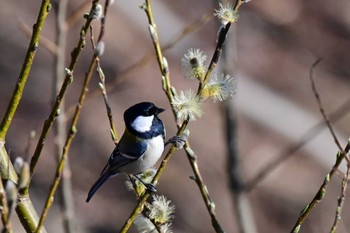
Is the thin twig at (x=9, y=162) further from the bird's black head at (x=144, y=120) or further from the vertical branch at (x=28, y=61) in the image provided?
the bird's black head at (x=144, y=120)

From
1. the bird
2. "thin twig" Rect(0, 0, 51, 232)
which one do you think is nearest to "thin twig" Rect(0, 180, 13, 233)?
"thin twig" Rect(0, 0, 51, 232)

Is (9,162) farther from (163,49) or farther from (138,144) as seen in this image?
(163,49)

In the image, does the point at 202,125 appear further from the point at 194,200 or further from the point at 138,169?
the point at 138,169

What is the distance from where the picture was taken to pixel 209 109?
659cm

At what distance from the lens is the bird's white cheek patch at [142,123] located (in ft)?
5.65

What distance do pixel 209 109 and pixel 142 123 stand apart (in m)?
4.82

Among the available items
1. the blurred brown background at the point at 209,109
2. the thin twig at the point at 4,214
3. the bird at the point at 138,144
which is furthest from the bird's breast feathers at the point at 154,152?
the blurred brown background at the point at 209,109

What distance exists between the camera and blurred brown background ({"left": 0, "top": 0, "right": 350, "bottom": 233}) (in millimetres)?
5707

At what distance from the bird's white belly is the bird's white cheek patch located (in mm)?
31

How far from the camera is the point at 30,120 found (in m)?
5.99

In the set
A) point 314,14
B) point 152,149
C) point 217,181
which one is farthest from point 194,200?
point 152,149

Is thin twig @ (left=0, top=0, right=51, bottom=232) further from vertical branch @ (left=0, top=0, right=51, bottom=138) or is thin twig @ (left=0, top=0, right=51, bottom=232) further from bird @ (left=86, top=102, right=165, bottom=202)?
bird @ (left=86, top=102, right=165, bottom=202)

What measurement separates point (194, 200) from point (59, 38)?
11.0ft

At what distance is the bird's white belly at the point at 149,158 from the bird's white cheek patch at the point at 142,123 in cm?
3
